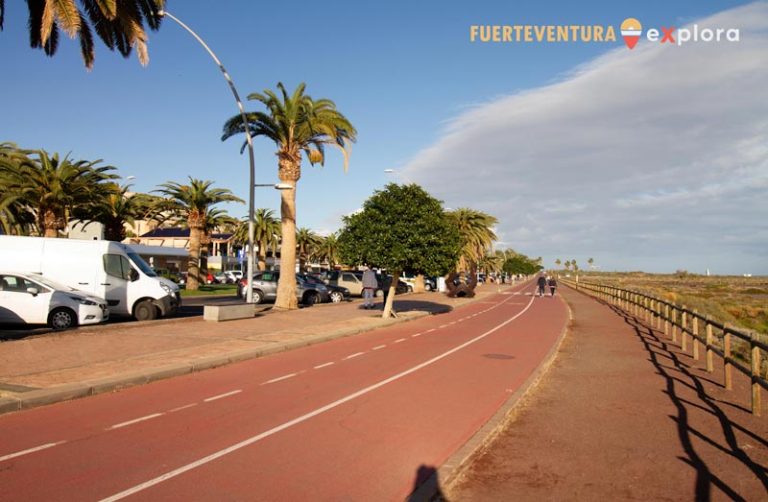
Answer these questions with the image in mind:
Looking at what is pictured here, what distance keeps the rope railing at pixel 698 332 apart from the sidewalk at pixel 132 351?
9155mm

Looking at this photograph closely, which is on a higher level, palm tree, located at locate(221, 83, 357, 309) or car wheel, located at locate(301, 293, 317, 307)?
palm tree, located at locate(221, 83, 357, 309)

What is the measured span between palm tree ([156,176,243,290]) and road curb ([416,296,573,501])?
3536 centimetres

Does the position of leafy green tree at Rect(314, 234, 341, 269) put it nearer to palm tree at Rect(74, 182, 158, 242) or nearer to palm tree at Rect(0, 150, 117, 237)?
palm tree at Rect(74, 182, 158, 242)

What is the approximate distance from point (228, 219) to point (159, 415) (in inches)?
1642

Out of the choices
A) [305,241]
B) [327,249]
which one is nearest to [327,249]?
[327,249]

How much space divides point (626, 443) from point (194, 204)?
39.3m

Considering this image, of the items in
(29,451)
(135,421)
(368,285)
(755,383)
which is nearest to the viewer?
(29,451)

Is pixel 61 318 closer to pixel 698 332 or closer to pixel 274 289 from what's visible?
pixel 274 289

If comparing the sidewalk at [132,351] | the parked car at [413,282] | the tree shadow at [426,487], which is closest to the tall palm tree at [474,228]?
the parked car at [413,282]

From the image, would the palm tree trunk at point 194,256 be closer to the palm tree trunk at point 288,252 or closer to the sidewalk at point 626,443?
the palm tree trunk at point 288,252

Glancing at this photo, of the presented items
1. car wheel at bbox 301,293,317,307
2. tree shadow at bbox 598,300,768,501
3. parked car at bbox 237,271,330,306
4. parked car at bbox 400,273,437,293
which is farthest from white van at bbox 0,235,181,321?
parked car at bbox 400,273,437,293

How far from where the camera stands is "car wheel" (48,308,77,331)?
15766 millimetres

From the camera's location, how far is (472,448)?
638cm

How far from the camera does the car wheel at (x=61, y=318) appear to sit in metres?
15.8
